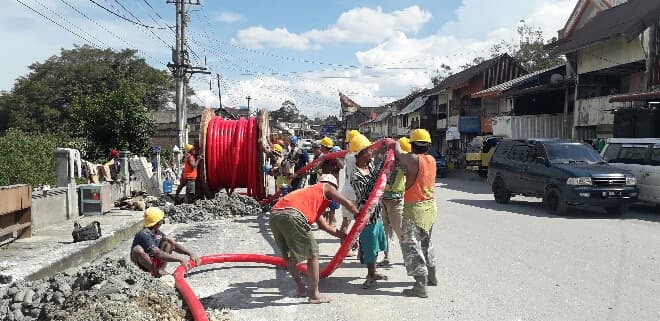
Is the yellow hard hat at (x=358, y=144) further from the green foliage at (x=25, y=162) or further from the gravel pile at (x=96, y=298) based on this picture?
the green foliage at (x=25, y=162)

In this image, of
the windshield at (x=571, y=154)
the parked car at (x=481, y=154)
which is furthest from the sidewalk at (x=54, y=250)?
the parked car at (x=481, y=154)

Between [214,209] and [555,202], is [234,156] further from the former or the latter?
[555,202]

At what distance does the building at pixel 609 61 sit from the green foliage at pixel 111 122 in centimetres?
1969

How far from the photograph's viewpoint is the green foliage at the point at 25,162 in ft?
40.9

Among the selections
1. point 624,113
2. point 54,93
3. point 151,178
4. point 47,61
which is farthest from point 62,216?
point 47,61

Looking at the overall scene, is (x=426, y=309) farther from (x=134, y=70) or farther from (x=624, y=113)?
(x=134, y=70)

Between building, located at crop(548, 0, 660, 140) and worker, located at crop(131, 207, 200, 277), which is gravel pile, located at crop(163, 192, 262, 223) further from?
building, located at crop(548, 0, 660, 140)

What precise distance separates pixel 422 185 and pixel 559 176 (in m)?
7.94

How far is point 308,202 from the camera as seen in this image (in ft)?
18.6

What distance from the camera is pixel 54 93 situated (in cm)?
5112

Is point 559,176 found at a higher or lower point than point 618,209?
higher

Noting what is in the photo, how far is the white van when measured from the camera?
42.9ft

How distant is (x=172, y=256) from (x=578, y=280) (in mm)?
4664

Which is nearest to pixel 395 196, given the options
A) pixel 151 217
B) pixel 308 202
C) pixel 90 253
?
pixel 308 202
